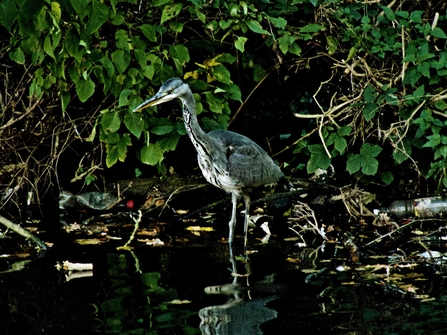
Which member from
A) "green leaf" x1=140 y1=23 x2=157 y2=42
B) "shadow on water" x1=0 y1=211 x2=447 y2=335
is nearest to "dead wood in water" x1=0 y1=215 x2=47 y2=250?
"shadow on water" x1=0 y1=211 x2=447 y2=335

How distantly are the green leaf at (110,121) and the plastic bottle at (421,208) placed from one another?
2.73 meters

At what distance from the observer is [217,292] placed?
6043 mm

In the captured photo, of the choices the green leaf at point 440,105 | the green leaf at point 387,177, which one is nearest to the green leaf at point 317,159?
the green leaf at point 387,177

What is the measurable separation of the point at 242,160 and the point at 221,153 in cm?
21

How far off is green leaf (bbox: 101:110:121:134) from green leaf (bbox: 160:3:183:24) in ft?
3.32

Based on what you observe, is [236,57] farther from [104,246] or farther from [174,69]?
[104,246]

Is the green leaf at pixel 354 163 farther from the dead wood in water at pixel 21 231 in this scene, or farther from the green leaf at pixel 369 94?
the dead wood in water at pixel 21 231

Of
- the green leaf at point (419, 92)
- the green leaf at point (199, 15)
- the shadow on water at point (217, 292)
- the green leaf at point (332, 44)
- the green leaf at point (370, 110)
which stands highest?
the green leaf at point (199, 15)

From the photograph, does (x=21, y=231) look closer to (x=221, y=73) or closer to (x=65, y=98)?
(x=65, y=98)

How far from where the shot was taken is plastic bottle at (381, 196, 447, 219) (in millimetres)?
8148

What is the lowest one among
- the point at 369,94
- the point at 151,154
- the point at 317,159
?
the point at 317,159

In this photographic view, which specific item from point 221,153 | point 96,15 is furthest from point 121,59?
point 96,15

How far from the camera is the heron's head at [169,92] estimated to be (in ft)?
24.9

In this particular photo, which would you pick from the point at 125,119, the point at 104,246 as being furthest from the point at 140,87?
the point at 104,246
